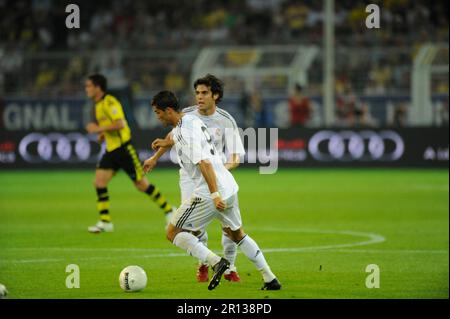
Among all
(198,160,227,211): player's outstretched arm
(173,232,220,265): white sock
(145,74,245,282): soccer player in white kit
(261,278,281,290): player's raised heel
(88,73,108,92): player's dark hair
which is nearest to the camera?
(198,160,227,211): player's outstretched arm

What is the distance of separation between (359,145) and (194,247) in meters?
20.5

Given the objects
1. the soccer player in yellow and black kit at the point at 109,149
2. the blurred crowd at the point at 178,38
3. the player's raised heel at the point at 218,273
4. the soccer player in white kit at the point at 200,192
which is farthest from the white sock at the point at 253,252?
the blurred crowd at the point at 178,38

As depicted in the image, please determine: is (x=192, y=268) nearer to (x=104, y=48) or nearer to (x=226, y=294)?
(x=226, y=294)

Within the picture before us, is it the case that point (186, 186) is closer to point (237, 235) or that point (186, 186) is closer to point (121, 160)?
point (237, 235)

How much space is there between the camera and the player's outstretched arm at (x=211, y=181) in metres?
9.70

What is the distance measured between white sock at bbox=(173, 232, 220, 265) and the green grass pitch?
1.30 feet

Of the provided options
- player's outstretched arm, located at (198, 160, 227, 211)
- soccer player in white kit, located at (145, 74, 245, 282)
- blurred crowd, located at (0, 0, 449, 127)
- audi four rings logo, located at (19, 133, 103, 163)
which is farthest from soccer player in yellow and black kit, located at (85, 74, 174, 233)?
blurred crowd, located at (0, 0, 449, 127)

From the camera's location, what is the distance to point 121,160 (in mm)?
16656

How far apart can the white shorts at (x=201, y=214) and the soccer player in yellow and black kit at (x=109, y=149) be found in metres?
6.06

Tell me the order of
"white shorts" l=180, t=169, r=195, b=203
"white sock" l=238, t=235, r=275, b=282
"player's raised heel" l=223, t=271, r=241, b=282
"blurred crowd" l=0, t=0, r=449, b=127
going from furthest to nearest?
"blurred crowd" l=0, t=0, r=449, b=127
"player's raised heel" l=223, t=271, r=241, b=282
"white shorts" l=180, t=169, r=195, b=203
"white sock" l=238, t=235, r=275, b=282

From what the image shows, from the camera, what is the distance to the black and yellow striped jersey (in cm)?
1631

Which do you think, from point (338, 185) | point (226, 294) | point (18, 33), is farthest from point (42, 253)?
point (18, 33)

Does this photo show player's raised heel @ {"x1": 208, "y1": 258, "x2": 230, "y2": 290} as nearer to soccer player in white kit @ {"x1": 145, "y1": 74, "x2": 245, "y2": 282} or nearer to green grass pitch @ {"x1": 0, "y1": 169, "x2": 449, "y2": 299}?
green grass pitch @ {"x1": 0, "y1": 169, "x2": 449, "y2": 299}

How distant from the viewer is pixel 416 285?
1092 centimetres
